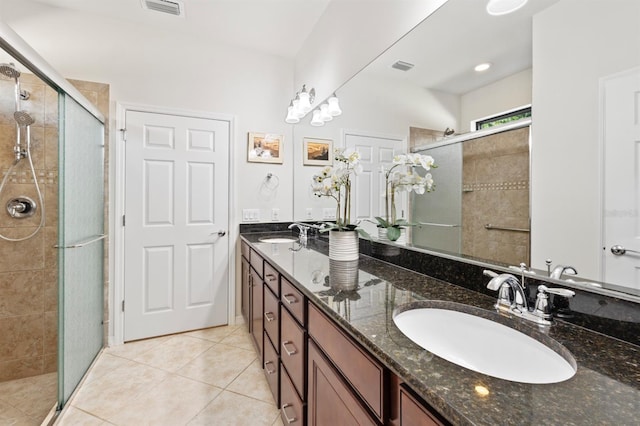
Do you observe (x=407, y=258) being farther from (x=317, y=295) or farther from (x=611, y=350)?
(x=611, y=350)

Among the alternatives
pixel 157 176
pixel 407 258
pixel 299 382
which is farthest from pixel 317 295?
pixel 157 176

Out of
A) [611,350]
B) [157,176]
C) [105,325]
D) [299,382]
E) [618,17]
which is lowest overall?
[105,325]

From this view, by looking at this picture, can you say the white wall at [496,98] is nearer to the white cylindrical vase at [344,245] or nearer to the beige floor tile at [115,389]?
the white cylindrical vase at [344,245]

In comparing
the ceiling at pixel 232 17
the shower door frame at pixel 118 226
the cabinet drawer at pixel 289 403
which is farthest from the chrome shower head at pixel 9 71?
the cabinet drawer at pixel 289 403

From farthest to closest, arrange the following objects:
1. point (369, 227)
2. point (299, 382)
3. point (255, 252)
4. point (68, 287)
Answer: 1. point (255, 252)
2. point (369, 227)
3. point (68, 287)
4. point (299, 382)

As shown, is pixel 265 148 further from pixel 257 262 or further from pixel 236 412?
pixel 236 412

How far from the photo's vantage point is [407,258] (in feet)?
4.85

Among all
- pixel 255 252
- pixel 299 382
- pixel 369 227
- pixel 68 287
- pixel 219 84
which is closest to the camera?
pixel 299 382

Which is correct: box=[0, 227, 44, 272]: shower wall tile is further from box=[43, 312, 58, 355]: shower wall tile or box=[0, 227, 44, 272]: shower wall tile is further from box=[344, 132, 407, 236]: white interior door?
box=[344, 132, 407, 236]: white interior door

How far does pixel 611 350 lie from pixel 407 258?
849 mm

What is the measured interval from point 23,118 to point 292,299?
222 cm

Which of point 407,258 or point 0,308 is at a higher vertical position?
point 407,258

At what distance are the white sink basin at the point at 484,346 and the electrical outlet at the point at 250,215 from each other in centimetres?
215

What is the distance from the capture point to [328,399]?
0.95 meters
